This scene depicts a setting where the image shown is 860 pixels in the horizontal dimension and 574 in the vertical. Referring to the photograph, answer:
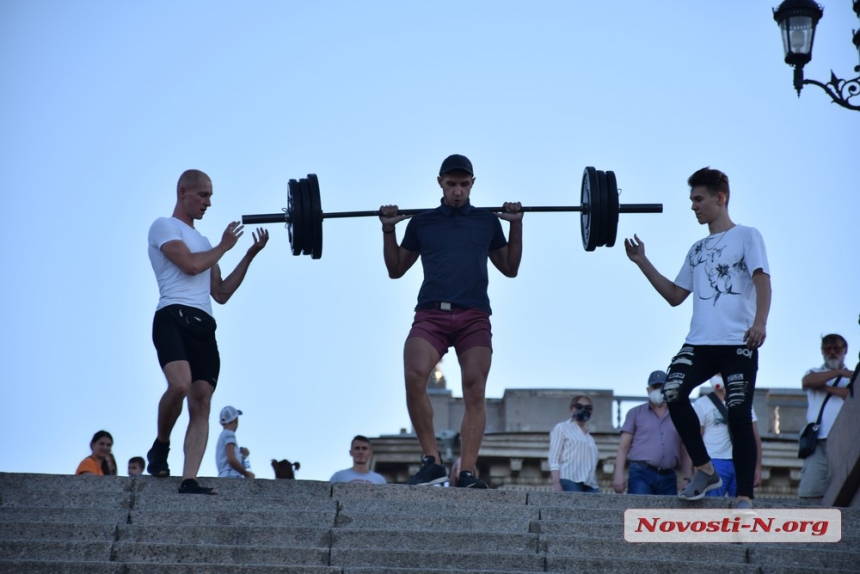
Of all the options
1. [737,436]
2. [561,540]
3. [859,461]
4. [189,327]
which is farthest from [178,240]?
[859,461]

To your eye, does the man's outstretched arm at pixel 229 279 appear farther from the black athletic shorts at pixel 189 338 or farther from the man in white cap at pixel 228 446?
the man in white cap at pixel 228 446

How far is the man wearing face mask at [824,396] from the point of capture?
11.6 metres

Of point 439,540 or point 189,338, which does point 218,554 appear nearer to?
point 439,540

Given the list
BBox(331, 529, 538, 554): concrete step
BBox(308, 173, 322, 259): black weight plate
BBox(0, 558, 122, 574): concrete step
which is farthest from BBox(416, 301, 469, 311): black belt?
BBox(0, 558, 122, 574): concrete step

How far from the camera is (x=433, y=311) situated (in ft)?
32.1

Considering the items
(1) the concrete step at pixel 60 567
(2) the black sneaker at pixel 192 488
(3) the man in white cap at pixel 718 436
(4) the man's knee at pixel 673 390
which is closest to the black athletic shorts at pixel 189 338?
(2) the black sneaker at pixel 192 488

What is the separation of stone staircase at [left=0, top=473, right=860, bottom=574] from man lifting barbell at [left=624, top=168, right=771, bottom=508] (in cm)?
39

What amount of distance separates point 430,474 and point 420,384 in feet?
1.92

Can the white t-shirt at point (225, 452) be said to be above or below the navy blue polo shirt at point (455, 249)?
below

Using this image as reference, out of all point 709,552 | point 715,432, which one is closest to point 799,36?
point 715,432

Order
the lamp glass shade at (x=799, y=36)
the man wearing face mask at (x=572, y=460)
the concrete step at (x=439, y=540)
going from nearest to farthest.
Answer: the concrete step at (x=439, y=540)
the lamp glass shade at (x=799, y=36)
the man wearing face mask at (x=572, y=460)

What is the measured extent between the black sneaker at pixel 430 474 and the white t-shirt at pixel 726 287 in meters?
1.81

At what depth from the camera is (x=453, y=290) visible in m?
9.77

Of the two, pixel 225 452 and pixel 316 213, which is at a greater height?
pixel 316 213
